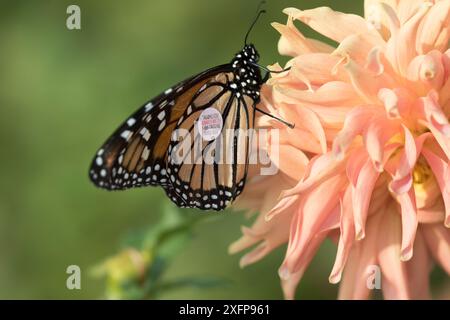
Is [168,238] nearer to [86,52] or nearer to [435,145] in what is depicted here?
[435,145]

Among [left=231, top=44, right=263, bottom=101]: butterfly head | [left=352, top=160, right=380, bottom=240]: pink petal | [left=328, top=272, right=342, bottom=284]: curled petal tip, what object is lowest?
[left=328, top=272, right=342, bottom=284]: curled petal tip

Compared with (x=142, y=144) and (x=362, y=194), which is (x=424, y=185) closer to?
(x=362, y=194)

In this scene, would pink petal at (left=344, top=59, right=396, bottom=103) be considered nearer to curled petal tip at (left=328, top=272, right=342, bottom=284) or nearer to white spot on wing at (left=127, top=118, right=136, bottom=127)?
curled petal tip at (left=328, top=272, right=342, bottom=284)

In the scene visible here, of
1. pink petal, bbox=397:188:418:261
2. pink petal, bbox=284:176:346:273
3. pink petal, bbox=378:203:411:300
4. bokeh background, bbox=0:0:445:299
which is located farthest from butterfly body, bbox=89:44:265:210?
bokeh background, bbox=0:0:445:299

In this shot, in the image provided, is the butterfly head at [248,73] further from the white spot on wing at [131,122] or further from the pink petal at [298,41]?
the white spot on wing at [131,122]

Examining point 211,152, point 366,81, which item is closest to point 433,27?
point 366,81
